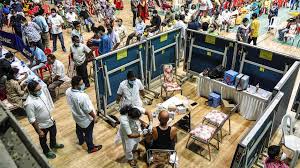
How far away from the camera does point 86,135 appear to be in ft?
18.7

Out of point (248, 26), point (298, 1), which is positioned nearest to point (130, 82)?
point (248, 26)

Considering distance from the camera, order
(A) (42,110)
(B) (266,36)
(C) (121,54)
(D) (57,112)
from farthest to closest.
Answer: (B) (266,36) → (D) (57,112) → (C) (121,54) → (A) (42,110)

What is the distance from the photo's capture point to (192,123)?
7.03 m

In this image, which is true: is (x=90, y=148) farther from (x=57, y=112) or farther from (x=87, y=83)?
(x=87, y=83)

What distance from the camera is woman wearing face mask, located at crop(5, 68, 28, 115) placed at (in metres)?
6.50

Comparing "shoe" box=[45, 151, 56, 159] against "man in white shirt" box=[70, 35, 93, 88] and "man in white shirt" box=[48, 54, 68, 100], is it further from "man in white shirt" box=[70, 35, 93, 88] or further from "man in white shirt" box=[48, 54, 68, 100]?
"man in white shirt" box=[70, 35, 93, 88]

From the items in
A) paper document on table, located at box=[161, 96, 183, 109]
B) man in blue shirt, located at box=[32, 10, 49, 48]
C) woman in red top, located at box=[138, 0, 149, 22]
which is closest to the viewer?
paper document on table, located at box=[161, 96, 183, 109]

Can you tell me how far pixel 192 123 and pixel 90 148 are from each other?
102 inches

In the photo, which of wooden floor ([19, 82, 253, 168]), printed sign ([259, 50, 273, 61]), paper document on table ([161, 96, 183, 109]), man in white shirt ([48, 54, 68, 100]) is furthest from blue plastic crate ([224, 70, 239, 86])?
man in white shirt ([48, 54, 68, 100])

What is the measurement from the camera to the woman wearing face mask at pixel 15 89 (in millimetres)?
6504

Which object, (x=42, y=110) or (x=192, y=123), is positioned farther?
(x=192, y=123)

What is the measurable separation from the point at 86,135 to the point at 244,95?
4013mm

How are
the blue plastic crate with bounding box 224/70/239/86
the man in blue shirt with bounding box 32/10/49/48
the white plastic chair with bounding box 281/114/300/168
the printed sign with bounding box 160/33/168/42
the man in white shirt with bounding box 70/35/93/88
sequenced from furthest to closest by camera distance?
the man in blue shirt with bounding box 32/10/49/48 → the printed sign with bounding box 160/33/168/42 → the man in white shirt with bounding box 70/35/93/88 → the blue plastic crate with bounding box 224/70/239/86 → the white plastic chair with bounding box 281/114/300/168

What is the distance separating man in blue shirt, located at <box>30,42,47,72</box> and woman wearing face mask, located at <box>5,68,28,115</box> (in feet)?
2.97
